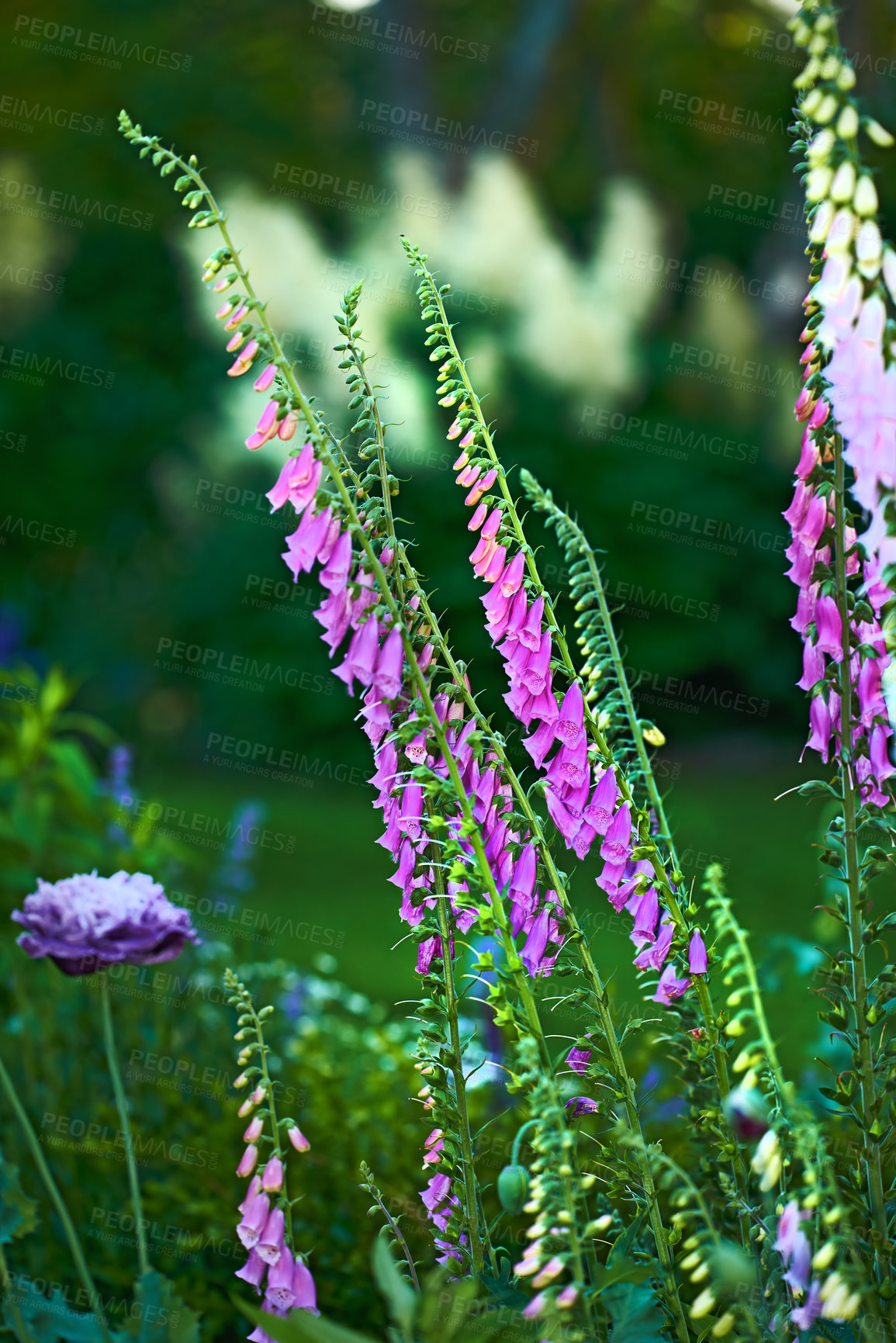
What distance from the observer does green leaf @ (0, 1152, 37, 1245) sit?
206 centimetres

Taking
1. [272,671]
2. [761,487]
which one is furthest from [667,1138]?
[761,487]

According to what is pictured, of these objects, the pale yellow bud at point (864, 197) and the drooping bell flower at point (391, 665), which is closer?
the pale yellow bud at point (864, 197)

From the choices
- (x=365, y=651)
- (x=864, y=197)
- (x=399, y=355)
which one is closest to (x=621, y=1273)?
(x=365, y=651)

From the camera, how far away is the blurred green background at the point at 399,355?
8.25m

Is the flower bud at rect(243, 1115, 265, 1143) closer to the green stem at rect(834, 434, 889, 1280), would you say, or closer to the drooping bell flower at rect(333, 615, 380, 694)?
the drooping bell flower at rect(333, 615, 380, 694)

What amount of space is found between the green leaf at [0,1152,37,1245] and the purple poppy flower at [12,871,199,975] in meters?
0.34

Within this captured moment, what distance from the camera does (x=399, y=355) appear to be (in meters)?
8.32

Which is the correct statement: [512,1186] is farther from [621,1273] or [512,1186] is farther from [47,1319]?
[47,1319]

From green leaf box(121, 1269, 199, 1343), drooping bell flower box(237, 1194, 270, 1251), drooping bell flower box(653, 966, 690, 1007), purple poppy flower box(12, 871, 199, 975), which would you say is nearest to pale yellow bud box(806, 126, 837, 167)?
drooping bell flower box(653, 966, 690, 1007)

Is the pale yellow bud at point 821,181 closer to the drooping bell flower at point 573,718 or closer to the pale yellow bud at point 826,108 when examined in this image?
the pale yellow bud at point 826,108

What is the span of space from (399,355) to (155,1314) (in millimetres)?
7067

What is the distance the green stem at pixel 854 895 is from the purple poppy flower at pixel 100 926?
3.77 feet

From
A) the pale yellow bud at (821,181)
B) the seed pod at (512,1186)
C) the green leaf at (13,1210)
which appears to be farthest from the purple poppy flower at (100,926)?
the pale yellow bud at (821,181)

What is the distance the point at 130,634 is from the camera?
35.0 ft
